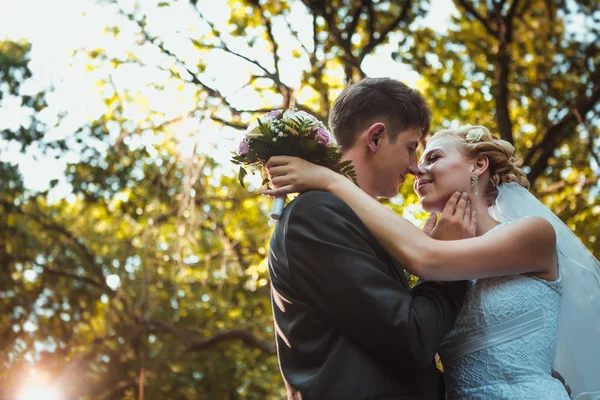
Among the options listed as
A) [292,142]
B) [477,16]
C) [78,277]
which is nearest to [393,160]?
[292,142]

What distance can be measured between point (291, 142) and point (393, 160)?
481 millimetres

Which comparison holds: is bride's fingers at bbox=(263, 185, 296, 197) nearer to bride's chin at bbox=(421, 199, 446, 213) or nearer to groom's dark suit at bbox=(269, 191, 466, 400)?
groom's dark suit at bbox=(269, 191, 466, 400)

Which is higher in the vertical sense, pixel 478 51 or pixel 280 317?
pixel 478 51

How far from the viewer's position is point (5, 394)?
456 inches

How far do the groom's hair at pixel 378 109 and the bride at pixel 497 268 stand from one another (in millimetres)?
359

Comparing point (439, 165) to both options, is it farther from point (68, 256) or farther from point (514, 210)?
point (68, 256)

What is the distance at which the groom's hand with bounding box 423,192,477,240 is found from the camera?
294 cm

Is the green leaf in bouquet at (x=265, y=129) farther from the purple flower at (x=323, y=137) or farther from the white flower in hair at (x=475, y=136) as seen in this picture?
the white flower in hair at (x=475, y=136)

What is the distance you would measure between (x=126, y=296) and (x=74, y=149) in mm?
2425

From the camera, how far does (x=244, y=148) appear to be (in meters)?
2.79

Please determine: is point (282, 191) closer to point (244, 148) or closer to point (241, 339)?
point (244, 148)

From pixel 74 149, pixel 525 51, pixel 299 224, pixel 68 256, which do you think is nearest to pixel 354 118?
pixel 299 224

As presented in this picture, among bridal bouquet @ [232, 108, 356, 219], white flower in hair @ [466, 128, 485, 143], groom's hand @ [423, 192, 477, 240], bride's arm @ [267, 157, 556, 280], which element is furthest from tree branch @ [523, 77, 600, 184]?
bridal bouquet @ [232, 108, 356, 219]

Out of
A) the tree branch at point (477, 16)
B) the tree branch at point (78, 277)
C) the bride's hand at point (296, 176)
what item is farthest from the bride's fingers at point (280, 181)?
the tree branch at point (78, 277)
